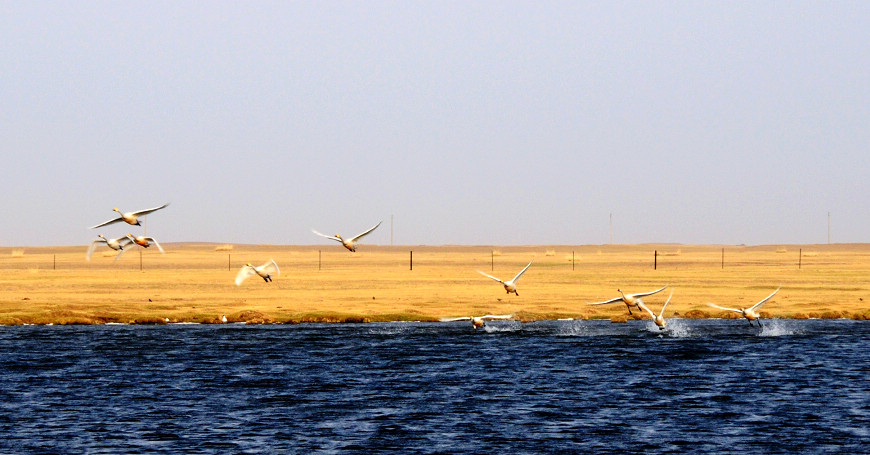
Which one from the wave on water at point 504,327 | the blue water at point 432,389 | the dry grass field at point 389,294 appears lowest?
the blue water at point 432,389

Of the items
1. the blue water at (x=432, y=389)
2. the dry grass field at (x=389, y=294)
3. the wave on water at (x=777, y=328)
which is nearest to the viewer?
the blue water at (x=432, y=389)

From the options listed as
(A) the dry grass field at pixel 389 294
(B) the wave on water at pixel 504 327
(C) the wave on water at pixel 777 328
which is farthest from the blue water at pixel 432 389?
(A) the dry grass field at pixel 389 294

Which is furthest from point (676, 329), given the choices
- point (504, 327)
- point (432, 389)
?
point (432, 389)

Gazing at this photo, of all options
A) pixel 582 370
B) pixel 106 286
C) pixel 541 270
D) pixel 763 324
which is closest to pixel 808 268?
pixel 541 270

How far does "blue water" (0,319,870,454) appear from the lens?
1139 inches

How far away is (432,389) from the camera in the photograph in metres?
37.6

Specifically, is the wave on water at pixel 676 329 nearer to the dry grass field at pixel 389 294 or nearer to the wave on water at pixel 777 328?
the dry grass field at pixel 389 294

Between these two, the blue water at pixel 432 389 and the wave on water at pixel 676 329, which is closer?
the blue water at pixel 432 389

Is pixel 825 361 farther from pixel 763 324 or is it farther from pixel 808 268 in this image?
pixel 808 268

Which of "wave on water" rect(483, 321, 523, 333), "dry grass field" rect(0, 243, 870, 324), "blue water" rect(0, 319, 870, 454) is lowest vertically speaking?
"blue water" rect(0, 319, 870, 454)

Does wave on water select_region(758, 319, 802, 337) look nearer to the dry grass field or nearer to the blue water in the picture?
the blue water

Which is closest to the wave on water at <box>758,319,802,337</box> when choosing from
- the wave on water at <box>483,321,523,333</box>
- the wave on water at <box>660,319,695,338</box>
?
the wave on water at <box>660,319,695,338</box>

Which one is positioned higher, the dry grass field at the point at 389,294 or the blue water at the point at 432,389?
the dry grass field at the point at 389,294

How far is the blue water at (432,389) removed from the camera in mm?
28938
